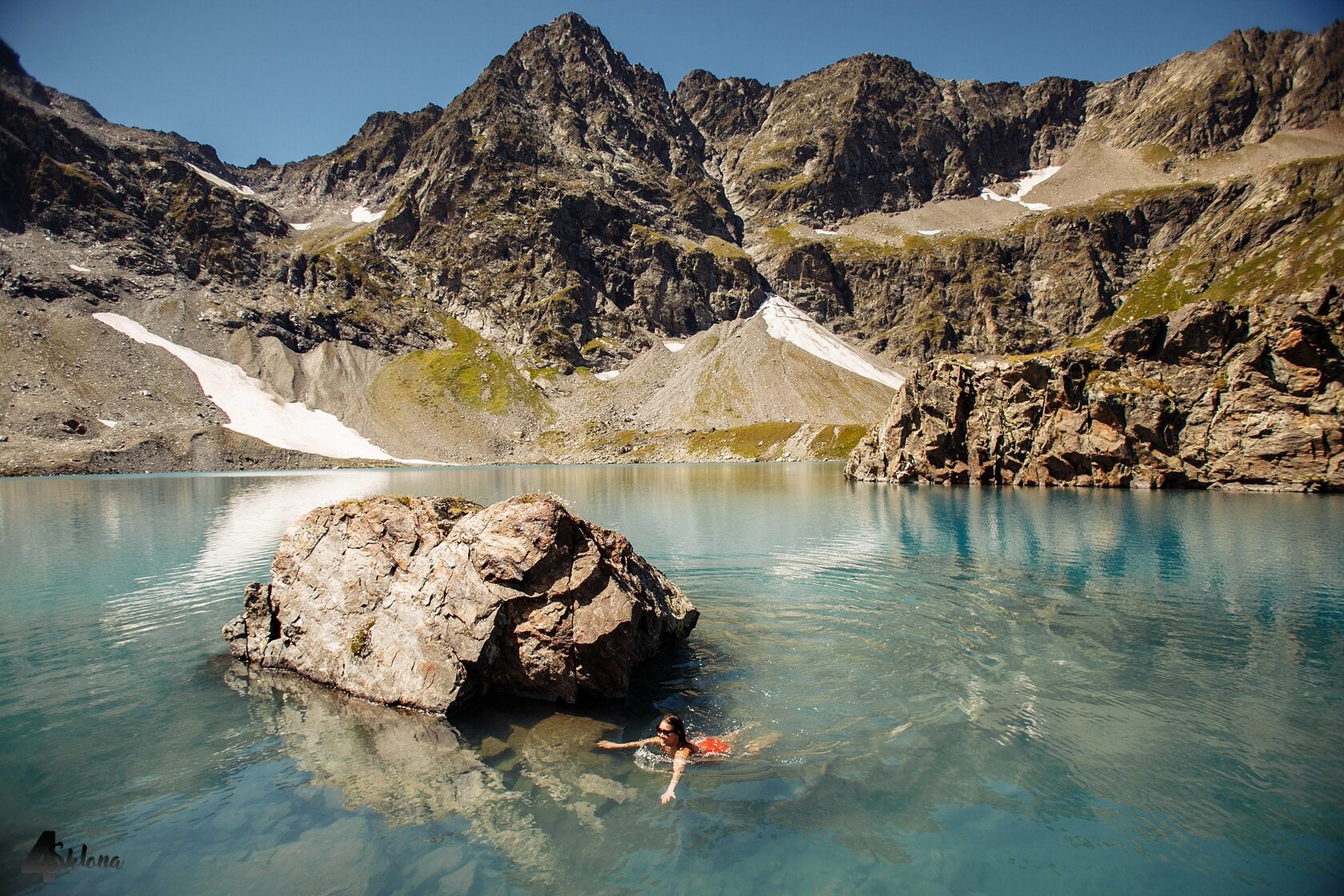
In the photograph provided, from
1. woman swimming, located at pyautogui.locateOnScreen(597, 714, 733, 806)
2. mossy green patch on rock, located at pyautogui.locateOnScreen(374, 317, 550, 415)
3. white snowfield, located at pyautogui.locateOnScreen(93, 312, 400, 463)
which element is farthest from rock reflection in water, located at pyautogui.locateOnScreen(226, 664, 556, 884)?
mossy green patch on rock, located at pyautogui.locateOnScreen(374, 317, 550, 415)

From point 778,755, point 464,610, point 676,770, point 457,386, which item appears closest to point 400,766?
point 464,610

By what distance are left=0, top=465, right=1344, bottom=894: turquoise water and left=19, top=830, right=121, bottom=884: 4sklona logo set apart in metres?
0.18

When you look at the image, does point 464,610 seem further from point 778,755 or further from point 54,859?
point 778,755

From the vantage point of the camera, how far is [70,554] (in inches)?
1341

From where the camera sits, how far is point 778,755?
1191 cm

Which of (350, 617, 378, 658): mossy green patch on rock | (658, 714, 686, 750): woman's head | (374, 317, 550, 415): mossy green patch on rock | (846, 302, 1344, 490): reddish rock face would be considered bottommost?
(658, 714, 686, 750): woman's head

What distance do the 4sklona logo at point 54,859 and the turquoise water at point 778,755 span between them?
18 cm

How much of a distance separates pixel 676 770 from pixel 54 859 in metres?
9.45

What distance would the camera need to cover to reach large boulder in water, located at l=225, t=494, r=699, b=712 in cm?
1447

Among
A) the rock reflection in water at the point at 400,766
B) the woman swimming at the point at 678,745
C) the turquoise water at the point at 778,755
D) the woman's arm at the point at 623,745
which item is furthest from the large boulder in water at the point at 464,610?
the woman swimming at the point at 678,745

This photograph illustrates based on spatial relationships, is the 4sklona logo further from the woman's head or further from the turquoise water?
the woman's head

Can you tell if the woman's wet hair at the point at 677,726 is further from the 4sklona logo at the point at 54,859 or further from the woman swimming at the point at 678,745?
the 4sklona logo at the point at 54,859

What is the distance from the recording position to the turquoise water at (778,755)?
28.6 feet

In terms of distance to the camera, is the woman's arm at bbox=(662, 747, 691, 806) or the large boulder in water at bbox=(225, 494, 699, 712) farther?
the large boulder in water at bbox=(225, 494, 699, 712)
